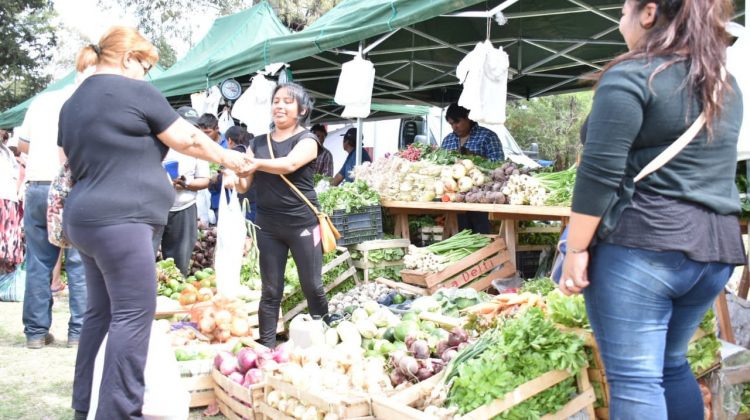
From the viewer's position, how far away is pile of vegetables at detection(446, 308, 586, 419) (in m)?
2.70

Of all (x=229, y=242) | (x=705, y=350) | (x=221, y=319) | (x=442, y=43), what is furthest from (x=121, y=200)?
(x=442, y=43)

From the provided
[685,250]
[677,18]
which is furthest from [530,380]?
[677,18]

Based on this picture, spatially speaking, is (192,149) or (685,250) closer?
(685,250)

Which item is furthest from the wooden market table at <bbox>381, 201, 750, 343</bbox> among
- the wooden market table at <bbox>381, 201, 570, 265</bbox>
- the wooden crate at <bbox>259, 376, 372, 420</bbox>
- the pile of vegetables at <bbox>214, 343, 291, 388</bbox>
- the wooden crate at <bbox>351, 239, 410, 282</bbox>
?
the pile of vegetables at <bbox>214, 343, 291, 388</bbox>

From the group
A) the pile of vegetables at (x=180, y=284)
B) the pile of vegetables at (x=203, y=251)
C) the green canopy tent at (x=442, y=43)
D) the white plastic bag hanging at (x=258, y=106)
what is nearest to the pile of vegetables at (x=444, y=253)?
the pile of vegetables at (x=180, y=284)

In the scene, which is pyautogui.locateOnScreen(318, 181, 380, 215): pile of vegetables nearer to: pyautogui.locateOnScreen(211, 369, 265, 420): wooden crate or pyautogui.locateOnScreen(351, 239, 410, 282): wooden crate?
pyautogui.locateOnScreen(351, 239, 410, 282): wooden crate

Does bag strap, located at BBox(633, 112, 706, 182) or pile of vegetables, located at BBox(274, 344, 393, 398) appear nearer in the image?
bag strap, located at BBox(633, 112, 706, 182)

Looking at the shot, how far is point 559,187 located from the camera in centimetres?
509

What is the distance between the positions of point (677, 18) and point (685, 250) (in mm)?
676

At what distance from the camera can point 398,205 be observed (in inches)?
249

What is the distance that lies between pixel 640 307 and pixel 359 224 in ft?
14.3

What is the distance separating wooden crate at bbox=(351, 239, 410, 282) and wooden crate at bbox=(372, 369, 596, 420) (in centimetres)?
312

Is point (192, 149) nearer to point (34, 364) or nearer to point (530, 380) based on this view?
point (530, 380)

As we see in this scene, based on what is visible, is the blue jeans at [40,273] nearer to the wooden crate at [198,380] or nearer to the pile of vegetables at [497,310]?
the wooden crate at [198,380]
